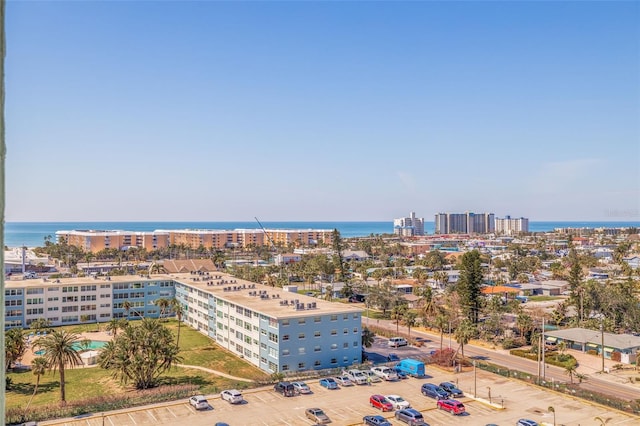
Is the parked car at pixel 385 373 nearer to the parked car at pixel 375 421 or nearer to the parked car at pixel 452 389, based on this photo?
the parked car at pixel 452 389

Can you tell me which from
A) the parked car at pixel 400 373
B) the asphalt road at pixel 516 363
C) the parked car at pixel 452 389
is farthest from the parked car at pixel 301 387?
the asphalt road at pixel 516 363

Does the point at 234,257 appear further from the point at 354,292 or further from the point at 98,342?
the point at 98,342

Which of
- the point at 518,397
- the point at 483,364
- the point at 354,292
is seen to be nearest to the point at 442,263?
the point at 354,292

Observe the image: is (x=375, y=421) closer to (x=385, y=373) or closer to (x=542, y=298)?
(x=385, y=373)

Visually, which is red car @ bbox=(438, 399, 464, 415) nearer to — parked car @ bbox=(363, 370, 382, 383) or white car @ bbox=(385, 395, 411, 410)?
white car @ bbox=(385, 395, 411, 410)

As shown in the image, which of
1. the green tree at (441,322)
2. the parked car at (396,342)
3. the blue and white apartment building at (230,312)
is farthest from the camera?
the parked car at (396,342)

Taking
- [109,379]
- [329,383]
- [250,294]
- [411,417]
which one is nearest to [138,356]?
[109,379]

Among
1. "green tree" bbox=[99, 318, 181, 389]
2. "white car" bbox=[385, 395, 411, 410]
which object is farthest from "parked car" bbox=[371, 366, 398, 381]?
"green tree" bbox=[99, 318, 181, 389]
